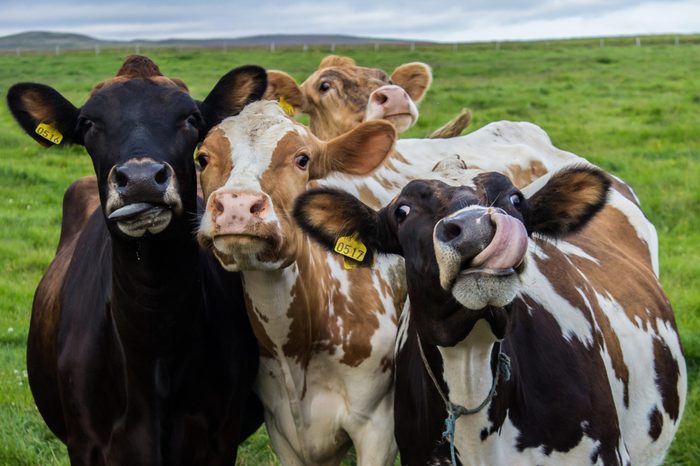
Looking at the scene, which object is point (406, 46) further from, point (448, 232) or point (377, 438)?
point (448, 232)

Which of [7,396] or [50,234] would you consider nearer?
[7,396]

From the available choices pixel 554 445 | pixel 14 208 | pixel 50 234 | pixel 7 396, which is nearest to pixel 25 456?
pixel 7 396

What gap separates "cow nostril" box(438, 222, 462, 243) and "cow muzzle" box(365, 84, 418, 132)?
2799 millimetres

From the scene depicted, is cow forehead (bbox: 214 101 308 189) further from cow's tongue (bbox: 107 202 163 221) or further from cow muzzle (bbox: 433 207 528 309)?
cow muzzle (bbox: 433 207 528 309)

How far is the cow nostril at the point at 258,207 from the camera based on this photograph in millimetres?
4031

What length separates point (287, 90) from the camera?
22.9 ft

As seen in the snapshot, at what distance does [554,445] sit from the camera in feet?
13.0

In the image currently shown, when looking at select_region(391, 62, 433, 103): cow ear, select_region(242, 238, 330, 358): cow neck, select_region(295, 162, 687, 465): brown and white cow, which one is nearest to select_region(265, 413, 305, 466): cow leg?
select_region(242, 238, 330, 358): cow neck

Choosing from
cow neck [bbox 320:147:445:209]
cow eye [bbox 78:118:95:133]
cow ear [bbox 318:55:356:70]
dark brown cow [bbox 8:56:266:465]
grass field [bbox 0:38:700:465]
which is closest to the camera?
dark brown cow [bbox 8:56:266:465]

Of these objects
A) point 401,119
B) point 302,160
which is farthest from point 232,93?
point 401,119

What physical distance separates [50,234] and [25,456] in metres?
4.88

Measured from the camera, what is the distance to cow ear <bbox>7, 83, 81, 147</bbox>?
15.2 feet

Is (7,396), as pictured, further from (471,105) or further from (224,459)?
(471,105)

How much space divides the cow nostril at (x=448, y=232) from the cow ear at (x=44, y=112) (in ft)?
6.37
